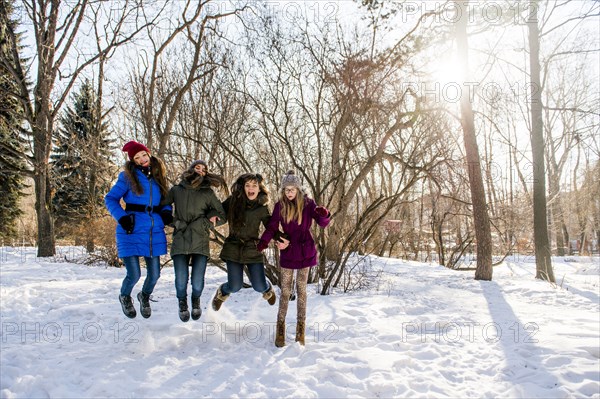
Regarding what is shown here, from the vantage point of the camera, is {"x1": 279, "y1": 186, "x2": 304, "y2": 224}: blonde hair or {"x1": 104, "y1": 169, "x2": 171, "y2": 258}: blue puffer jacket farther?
{"x1": 279, "y1": 186, "x2": 304, "y2": 224}: blonde hair

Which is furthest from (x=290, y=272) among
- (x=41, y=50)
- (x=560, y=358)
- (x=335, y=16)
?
(x=41, y=50)

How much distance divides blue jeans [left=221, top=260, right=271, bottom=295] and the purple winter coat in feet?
1.51

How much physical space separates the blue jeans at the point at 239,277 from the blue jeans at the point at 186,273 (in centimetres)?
31

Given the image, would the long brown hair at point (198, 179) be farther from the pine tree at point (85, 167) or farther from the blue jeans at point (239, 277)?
the pine tree at point (85, 167)

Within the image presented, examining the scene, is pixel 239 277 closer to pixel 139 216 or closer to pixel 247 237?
pixel 247 237

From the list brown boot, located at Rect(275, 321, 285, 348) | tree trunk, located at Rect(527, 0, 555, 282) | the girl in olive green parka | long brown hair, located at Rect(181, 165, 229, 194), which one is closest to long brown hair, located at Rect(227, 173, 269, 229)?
the girl in olive green parka

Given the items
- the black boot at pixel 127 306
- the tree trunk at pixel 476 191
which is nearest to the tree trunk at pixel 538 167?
the tree trunk at pixel 476 191

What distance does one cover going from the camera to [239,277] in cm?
415

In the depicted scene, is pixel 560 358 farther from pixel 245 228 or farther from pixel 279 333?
pixel 245 228

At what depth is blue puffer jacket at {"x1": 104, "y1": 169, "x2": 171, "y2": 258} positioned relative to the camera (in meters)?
3.72

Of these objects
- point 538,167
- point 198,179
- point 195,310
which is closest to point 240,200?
point 198,179

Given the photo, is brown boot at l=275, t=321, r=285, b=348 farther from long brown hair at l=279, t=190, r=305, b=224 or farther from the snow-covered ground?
long brown hair at l=279, t=190, r=305, b=224

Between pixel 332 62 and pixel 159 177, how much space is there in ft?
14.0

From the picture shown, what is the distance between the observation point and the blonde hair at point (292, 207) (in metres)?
3.86
